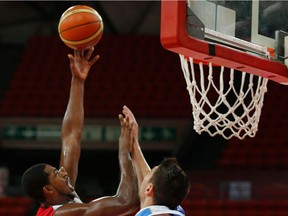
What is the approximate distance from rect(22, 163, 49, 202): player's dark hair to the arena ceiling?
912 centimetres

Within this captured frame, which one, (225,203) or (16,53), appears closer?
(225,203)

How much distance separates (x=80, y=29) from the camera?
3.47 meters

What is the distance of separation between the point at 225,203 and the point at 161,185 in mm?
6221

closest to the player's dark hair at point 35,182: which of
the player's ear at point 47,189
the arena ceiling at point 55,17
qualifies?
the player's ear at point 47,189

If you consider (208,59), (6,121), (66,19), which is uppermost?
(66,19)

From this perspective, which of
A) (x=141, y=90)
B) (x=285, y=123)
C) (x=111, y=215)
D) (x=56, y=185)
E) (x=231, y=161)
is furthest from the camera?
(x=141, y=90)

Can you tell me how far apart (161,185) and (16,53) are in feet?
37.0

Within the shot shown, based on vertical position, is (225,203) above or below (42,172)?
below

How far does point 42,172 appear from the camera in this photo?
2.99 m

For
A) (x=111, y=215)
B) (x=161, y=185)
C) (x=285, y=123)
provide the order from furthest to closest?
1. (x=285, y=123)
2. (x=111, y=215)
3. (x=161, y=185)

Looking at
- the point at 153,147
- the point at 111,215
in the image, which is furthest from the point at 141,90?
the point at 111,215

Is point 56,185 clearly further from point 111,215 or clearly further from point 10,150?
point 10,150

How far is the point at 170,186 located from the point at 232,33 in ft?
3.61

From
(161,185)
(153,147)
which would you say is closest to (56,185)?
(161,185)
